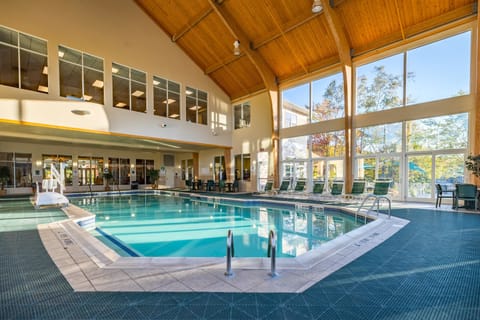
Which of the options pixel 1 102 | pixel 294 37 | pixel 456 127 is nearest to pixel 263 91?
pixel 294 37

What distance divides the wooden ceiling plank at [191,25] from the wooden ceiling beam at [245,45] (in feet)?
2.28

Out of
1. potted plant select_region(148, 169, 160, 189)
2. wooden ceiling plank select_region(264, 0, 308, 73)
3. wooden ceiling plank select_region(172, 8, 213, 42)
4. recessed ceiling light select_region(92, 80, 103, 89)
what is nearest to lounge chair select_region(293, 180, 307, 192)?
wooden ceiling plank select_region(264, 0, 308, 73)

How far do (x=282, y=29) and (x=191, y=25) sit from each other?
455 centimetres

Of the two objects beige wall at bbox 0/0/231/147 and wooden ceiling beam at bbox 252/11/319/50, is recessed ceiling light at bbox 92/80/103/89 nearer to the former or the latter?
beige wall at bbox 0/0/231/147

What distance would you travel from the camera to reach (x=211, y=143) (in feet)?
46.1

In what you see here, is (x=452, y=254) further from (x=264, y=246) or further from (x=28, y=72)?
(x=28, y=72)

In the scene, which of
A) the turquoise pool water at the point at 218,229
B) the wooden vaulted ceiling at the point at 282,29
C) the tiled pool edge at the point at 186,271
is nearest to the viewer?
Answer: the tiled pool edge at the point at 186,271

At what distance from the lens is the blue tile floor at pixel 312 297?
1.92 m

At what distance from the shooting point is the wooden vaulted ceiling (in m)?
8.06

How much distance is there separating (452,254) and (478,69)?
671cm

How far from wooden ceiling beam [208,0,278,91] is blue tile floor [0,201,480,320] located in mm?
10104

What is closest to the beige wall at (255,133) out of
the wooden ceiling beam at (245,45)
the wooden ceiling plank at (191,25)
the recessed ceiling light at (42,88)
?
the wooden ceiling beam at (245,45)

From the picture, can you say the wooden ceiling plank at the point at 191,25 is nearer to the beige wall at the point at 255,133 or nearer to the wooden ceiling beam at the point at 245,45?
the wooden ceiling beam at the point at 245,45

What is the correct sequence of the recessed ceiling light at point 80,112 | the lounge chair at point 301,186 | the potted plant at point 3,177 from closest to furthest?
the recessed ceiling light at point 80,112, the lounge chair at point 301,186, the potted plant at point 3,177
